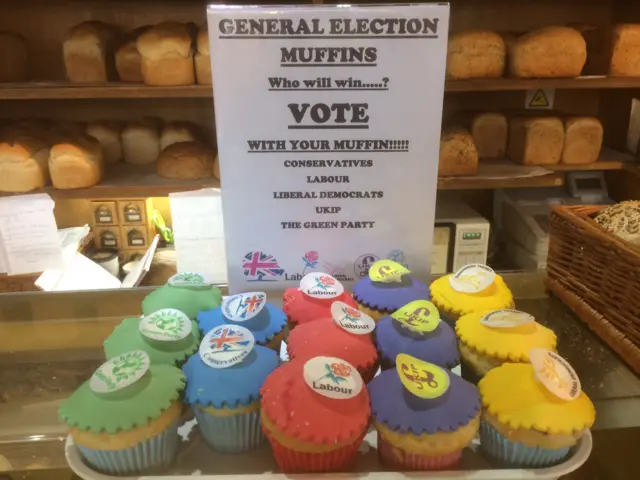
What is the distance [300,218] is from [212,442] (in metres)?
0.40

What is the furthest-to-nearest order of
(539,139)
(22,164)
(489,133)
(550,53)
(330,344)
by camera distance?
1. (489,133)
2. (539,139)
3. (550,53)
4. (22,164)
5. (330,344)

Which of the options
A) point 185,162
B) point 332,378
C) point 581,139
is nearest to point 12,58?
point 185,162

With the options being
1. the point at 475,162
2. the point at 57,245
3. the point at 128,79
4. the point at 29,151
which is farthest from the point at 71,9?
the point at 475,162

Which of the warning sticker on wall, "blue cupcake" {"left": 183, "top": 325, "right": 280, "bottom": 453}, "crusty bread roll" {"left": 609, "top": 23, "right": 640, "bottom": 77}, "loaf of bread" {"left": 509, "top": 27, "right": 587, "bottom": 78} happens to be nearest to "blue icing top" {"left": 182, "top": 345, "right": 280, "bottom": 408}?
"blue cupcake" {"left": 183, "top": 325, "right": 280, "bottom": 453}

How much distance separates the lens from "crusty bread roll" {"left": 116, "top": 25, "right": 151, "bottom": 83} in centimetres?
223

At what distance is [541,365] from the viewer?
0.67 metres

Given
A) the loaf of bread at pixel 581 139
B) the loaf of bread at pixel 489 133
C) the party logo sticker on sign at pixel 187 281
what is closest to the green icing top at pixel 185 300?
the party logo sticker on sign at pixel 187 281

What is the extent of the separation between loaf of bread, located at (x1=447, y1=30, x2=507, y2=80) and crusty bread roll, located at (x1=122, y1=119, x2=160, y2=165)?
1.26 meters

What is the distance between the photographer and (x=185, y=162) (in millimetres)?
2230

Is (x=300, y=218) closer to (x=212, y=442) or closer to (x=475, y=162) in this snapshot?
(x=212, y=442)

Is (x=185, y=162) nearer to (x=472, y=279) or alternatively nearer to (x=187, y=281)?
(x=187, y=281)

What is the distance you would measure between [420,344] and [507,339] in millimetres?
116

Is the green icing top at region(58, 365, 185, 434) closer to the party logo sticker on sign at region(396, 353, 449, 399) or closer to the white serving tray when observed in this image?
the white serving tray

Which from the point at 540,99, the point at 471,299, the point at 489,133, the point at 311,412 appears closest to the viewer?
the point at 311,412
